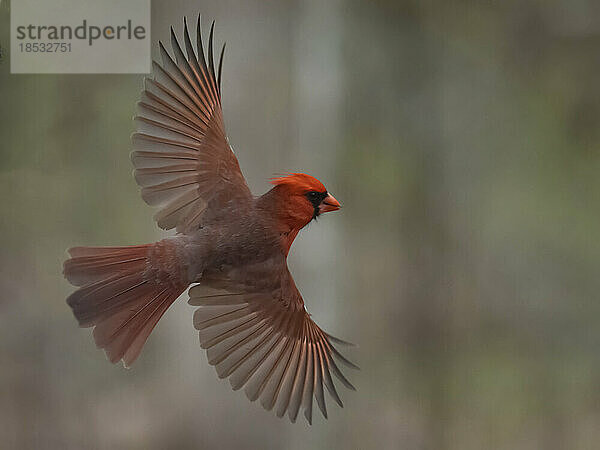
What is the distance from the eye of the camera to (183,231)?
2.46 ft

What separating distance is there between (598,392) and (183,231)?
1280 millimetres

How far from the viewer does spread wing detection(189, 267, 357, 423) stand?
755mm

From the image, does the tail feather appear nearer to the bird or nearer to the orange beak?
the bird

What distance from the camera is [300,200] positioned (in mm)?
708

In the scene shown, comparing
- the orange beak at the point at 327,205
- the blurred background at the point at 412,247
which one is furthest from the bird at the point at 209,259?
the blurred background at the point at 412,247

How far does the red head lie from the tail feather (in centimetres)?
12

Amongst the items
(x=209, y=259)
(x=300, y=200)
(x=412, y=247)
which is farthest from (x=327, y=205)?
(x=412, y=247)

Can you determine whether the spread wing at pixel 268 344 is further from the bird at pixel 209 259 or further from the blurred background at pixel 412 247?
the blurred background at pixel 412 247

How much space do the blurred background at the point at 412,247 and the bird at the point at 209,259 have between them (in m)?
0.64

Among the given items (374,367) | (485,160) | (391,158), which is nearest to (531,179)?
(485,160)

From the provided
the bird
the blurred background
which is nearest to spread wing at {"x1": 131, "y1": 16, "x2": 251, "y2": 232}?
the bird

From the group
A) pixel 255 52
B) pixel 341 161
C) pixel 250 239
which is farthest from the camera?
pixel 341 161

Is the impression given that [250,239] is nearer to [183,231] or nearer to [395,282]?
[183,231]

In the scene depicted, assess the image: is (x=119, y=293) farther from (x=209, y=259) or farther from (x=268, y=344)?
(x=268, y=344)
